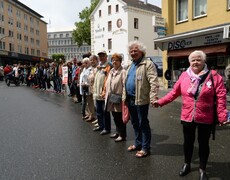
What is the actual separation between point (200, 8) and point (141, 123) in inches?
485

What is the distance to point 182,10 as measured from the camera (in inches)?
654

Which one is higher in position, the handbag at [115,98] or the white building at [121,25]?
the white building at [121,25]

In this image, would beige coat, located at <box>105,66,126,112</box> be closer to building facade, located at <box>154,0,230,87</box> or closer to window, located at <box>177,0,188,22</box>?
building facade, located at <box>154,0,230,87</box>

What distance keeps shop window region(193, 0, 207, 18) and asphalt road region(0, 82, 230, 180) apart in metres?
9.11

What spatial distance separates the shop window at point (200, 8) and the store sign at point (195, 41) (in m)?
1.51

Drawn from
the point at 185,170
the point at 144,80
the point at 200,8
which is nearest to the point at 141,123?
the point at 144,80

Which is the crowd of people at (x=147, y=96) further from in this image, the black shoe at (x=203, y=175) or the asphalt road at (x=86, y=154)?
the asphalt road at (x=86, y=154)

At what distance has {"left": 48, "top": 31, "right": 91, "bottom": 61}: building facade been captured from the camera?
116 metres

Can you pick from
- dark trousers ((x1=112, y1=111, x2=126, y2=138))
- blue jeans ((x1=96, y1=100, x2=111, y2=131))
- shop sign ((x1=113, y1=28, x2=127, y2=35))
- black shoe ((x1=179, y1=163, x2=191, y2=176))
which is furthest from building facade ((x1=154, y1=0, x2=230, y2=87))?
shop sign ((x1=113, y1=28, x2=127, y2=35))

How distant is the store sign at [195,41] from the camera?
13180mm

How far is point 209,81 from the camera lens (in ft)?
12.0

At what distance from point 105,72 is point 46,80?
1315 centimetres

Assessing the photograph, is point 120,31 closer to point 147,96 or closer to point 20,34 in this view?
point 20,34

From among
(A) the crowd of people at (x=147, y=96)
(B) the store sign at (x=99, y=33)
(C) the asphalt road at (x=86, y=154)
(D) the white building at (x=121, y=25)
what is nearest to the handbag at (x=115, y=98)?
(A) the crowd of people at (x=147, y=96)
